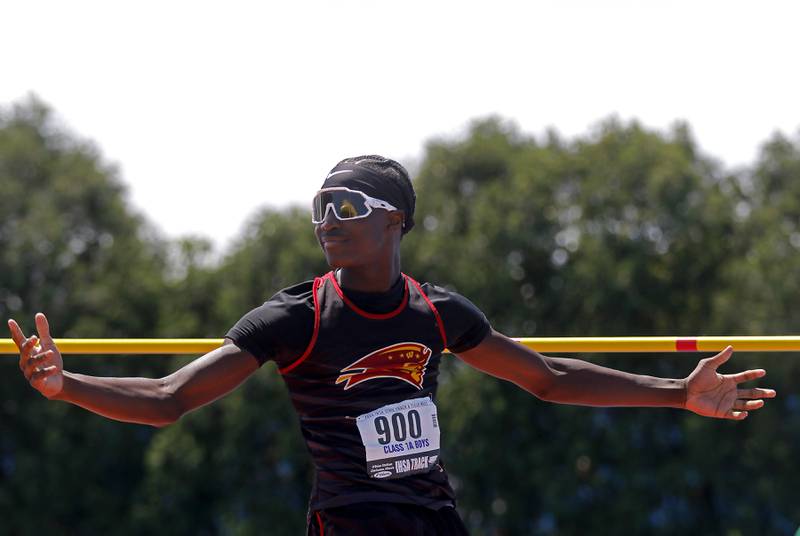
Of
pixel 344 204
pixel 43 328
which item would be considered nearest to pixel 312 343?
pixel 344 204

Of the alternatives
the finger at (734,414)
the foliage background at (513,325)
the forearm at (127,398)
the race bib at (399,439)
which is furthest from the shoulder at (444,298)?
the foliage background at (513,325)

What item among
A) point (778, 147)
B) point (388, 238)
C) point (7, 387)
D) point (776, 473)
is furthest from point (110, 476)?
point (388, 238)

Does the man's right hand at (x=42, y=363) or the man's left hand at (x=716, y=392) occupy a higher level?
the man's right hand at (x=42, y=363)

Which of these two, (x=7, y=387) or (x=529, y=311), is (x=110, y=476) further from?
(x=529, y=311)

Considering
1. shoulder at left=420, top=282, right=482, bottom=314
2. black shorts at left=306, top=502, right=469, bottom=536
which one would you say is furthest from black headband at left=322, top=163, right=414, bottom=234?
black shorts at left=306, top=502, right=469, bottom=536

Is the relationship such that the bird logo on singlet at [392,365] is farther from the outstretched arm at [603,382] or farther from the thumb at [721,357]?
the thumb at [721,357]

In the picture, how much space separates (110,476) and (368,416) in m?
26.4

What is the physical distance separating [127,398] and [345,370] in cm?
79

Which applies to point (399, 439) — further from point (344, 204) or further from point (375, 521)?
point (344, 204)

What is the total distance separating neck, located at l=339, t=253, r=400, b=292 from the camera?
4.91m

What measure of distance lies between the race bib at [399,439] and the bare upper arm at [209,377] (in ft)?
1.57

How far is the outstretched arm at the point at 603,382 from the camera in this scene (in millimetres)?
5289

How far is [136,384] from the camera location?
4656mm

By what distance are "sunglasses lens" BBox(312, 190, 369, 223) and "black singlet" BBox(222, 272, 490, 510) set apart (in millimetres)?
259
